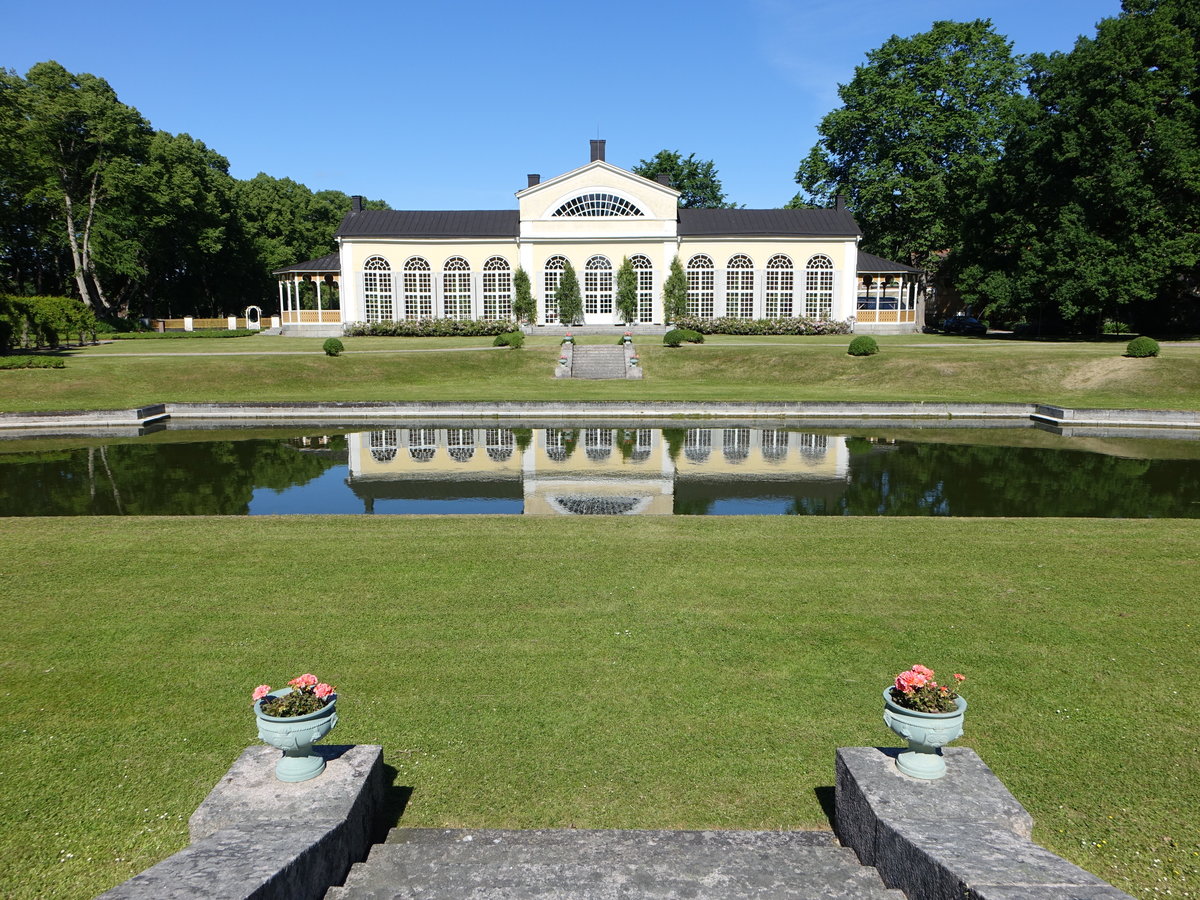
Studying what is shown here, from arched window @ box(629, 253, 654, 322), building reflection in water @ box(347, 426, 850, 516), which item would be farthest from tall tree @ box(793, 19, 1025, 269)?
building reflection in water @ box(347, 426, 850, 516)

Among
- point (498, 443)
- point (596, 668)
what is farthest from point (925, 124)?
point (596, 668)

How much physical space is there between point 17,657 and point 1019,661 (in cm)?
851

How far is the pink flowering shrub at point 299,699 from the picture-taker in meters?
4.14

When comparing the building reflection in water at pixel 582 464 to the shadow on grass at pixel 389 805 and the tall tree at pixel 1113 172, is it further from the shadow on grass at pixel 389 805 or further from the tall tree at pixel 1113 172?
the tall tree at pixel 1113 172

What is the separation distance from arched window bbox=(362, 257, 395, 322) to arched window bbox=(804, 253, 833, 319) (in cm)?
2373

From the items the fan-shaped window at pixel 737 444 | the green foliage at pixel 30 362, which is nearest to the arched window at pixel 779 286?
the fan-shaped window at pixel 737 444

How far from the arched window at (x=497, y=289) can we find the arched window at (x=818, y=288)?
1694 centimetres

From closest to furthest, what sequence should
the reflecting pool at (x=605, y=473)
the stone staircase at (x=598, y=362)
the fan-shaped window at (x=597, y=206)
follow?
the reflecting pool at (x=605, y=473) → the stone staircase at (x=598, y=362) → the fan-shaped window at (x=597, y=206)

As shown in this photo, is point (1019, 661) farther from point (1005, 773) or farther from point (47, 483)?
point (47, 483)

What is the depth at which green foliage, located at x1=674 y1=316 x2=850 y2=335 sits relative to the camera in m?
42.8

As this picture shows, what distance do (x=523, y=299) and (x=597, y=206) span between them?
6527 millimetres

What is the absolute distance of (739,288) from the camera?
45.1 metres

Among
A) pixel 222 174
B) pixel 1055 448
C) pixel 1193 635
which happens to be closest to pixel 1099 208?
pixel 1055 448

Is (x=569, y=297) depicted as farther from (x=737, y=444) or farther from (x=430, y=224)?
(x=737, y=444)
